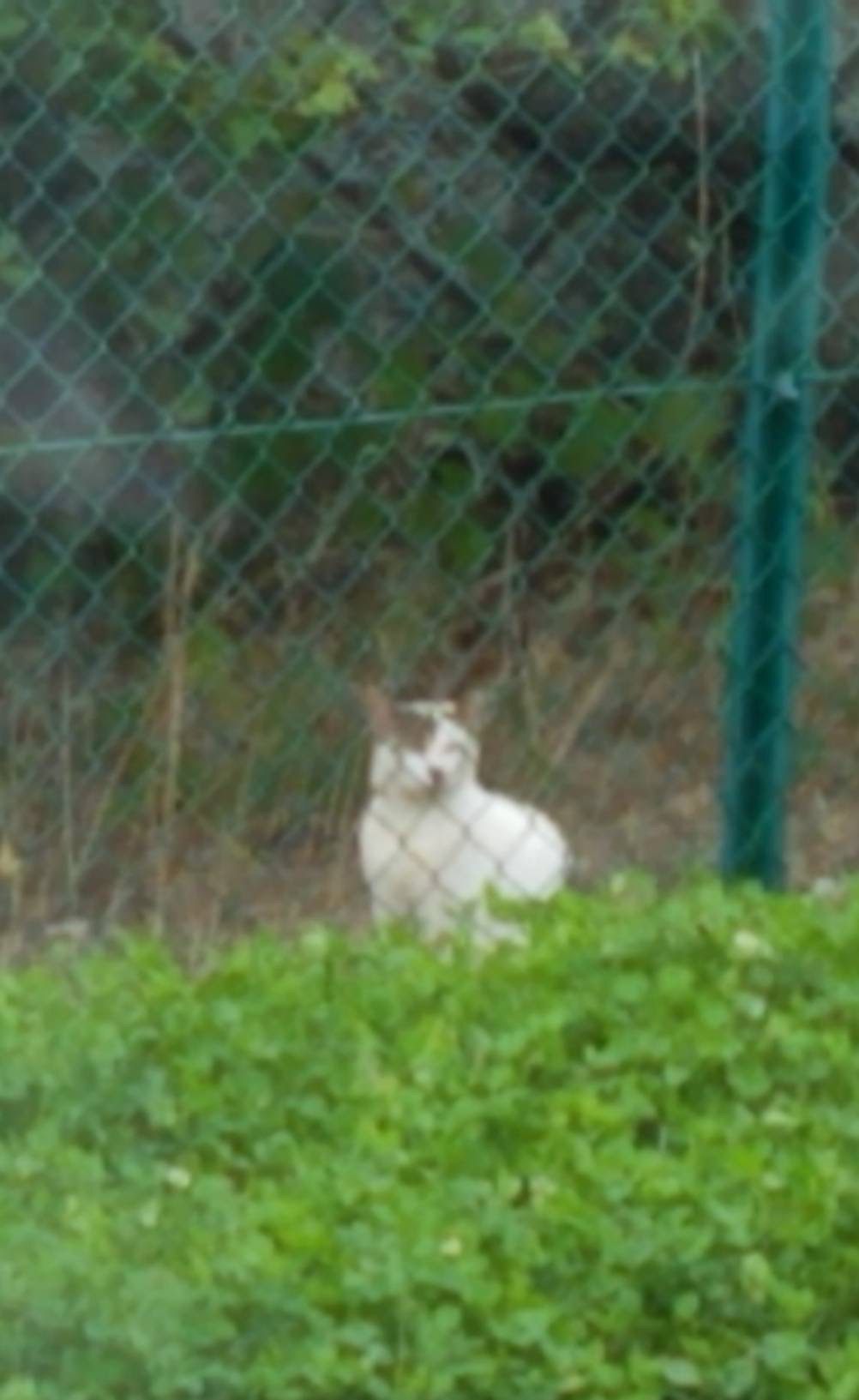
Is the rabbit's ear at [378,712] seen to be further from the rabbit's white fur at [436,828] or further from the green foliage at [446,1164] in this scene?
the green foliage at [446,1164]

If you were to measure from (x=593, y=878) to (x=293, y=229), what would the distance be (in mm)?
1078

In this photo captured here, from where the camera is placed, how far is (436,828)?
5965mm

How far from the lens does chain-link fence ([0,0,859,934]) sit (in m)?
5.76

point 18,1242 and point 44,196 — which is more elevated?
point 44,196

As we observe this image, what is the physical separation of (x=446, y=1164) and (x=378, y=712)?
1829 mm

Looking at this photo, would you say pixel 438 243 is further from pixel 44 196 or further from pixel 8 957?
pixel 8 957

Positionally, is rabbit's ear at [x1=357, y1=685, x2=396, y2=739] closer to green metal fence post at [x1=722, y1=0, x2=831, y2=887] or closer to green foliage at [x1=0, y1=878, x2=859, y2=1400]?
green metal fence post at [x1=722, y1=0, x2=831, y2=887]

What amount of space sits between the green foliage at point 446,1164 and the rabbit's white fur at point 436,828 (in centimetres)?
63

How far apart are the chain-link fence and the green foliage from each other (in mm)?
984

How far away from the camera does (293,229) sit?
5844mm

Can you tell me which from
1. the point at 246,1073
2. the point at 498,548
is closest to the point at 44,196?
the point at 498,548

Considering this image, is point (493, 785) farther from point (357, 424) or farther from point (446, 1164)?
point (446, 1164)

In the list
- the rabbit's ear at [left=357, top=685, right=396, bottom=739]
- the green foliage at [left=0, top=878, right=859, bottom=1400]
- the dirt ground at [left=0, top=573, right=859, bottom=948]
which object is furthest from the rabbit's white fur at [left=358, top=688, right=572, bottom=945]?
the green foliage at [left=0, top=878, right=859, bottom=1400]

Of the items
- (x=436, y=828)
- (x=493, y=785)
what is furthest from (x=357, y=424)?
(x=493, y=785)
